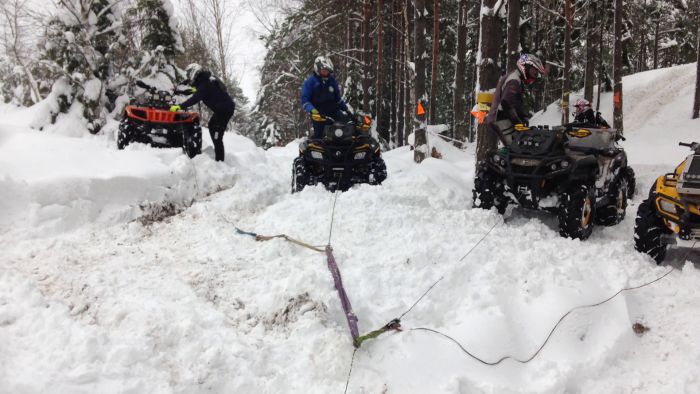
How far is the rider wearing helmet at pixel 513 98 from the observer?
5.80 m

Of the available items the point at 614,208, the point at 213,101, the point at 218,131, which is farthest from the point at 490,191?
the point at 213,101

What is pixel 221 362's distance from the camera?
117 inches

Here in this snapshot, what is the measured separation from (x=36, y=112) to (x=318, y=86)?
30.9ft

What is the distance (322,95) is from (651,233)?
527cm

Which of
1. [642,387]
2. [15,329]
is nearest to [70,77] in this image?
[15,329]

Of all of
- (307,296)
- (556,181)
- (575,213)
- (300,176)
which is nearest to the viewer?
(307,296)

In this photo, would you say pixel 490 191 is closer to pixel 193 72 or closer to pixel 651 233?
pixel 651 233

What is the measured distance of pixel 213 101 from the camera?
8664mm

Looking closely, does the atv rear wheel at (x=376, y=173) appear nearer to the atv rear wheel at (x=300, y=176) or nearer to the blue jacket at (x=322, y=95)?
the atv rear wheel at (x=300, y=176)

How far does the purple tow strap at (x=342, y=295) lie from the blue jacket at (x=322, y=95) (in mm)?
3851

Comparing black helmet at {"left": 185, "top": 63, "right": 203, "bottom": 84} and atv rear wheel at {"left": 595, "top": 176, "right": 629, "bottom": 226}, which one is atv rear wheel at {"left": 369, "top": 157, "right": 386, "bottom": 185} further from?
black helmet at {"left": 185, "top": 63, "right": 203, "bottom": 84}

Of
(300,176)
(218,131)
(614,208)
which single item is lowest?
(614,208)

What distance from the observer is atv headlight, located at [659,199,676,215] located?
14.0 ft

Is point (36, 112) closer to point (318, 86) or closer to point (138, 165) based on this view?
point (138, 165)
